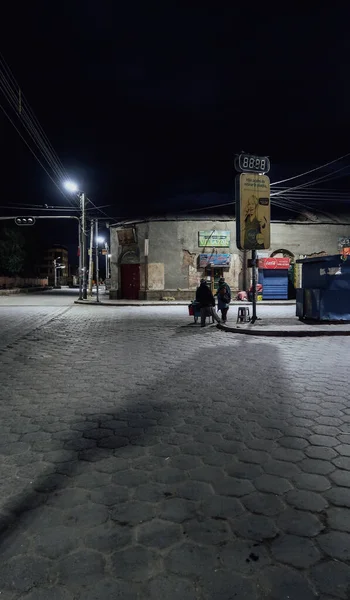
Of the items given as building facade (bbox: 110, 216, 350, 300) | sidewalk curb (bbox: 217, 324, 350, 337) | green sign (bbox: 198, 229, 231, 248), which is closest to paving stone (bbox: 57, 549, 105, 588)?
sidewalk curb (bbox: 217, 324, 350, 337)

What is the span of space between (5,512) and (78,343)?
26.6 feet

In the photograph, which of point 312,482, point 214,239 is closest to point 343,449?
point 312,482

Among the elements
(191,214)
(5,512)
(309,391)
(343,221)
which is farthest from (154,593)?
(343,221)

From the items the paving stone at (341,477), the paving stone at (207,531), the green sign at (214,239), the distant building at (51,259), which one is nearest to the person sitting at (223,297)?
the paving stone at (341,477)

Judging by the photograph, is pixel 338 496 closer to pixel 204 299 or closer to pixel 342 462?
pixel 342 462

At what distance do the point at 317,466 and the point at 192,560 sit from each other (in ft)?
5.52

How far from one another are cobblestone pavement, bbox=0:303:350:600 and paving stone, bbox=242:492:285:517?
0.01 m

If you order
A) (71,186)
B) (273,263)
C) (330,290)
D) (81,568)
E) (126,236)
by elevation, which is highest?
(71,186)

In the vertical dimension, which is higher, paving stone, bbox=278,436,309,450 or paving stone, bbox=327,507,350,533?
paving stone, bbox=278,436,309,450

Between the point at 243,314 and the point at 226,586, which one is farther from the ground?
the point at 243,314

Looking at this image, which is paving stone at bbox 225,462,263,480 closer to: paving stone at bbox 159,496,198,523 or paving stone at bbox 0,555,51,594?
paving stone at bbox 159,496,198,523

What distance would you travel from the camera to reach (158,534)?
8.43 feet

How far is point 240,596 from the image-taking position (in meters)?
2.04

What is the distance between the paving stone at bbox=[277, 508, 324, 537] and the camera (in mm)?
2607
